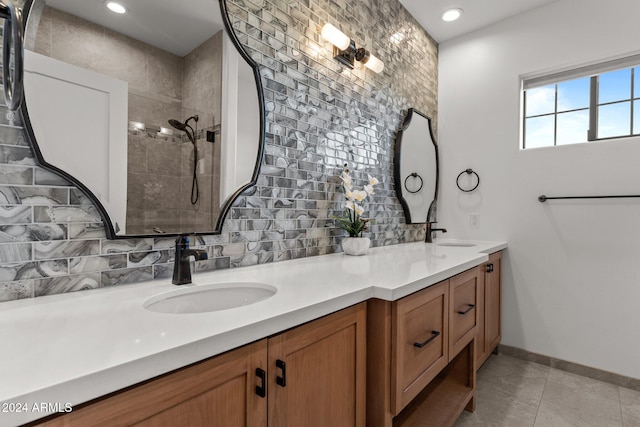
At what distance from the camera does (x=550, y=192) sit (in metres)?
2.36

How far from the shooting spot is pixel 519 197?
2.49 metres

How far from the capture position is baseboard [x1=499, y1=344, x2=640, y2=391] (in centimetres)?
205

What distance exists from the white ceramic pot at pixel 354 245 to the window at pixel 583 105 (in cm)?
177

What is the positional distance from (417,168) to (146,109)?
2.06 m

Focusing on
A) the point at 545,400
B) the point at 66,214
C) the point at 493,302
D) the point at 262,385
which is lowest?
the point at 545,400

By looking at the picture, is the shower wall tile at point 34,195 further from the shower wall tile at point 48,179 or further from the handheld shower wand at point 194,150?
the handheld shower wand at point 194,150

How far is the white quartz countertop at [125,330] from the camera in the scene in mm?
461

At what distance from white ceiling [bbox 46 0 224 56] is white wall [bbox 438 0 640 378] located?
2292mm

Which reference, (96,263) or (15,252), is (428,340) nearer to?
(96,263)

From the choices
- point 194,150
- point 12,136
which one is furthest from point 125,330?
point 194,150

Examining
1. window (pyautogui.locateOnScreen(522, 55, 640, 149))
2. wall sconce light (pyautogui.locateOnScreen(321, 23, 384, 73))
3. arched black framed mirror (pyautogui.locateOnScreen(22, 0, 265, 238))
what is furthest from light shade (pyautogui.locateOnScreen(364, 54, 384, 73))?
window (pyautogui.locateOnScreen(522, 55, 640, 149))

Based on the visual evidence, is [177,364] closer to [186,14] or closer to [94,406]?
[94,406]

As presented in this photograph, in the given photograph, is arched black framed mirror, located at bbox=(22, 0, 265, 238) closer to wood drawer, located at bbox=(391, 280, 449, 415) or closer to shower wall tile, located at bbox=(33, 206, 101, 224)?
shower wall tile, located at bbox=(33, 206, 101, 224)

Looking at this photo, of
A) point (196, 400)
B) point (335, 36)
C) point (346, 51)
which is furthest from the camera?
point (346, 51)
